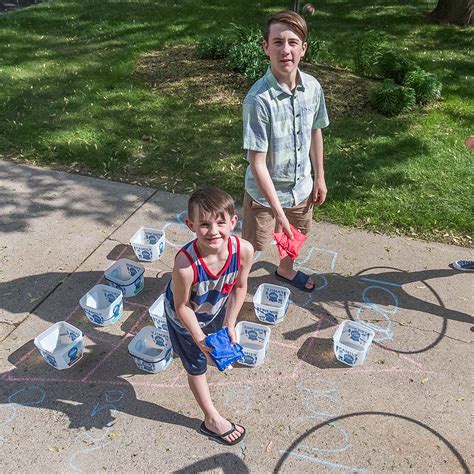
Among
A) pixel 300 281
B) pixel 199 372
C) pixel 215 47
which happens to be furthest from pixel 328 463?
pixel 215 47

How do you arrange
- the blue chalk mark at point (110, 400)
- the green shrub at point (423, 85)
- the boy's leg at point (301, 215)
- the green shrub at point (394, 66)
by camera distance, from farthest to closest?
the green shrub at point (394, 66) → the green shrub at point (423, 85) → the boy's leg at point (301, 215) → the blue chalk mark at point (110, 400)

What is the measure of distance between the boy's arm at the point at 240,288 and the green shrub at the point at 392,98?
4.72 metres

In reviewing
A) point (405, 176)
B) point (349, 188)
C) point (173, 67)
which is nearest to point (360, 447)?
point (349, 188)

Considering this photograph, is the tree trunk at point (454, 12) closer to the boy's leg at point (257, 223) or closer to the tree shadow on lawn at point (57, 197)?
the tree shadow on lawn at point (57, 197)

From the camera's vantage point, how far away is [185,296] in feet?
8.37

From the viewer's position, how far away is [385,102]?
22.1 feet

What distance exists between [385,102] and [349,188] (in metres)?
2.01

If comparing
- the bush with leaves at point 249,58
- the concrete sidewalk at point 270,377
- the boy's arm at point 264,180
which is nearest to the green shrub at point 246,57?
the bush with leaves at point 249,58

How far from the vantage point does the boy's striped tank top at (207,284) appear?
255 centimetres

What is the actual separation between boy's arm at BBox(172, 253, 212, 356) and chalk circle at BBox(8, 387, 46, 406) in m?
1.25

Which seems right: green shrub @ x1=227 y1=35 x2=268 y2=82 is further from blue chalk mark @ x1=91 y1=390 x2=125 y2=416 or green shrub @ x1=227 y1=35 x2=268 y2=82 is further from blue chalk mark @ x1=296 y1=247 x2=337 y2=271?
blue chalk mark @ x1=91 y1=390 x2=125 y2=416

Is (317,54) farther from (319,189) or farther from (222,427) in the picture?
(222,427)

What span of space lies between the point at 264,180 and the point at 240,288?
75 cm

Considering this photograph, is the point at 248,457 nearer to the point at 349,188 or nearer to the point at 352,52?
the point at 349,188
